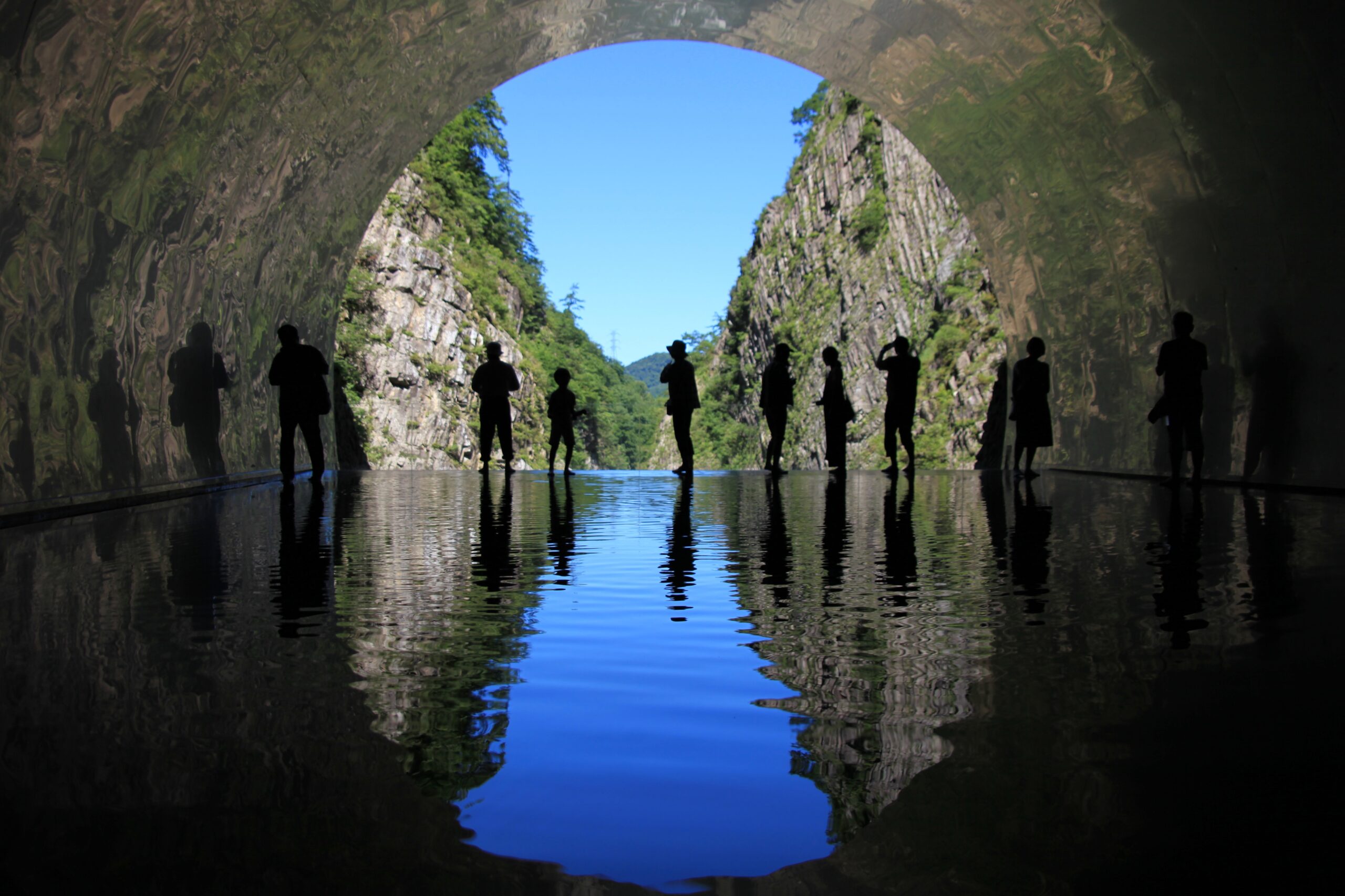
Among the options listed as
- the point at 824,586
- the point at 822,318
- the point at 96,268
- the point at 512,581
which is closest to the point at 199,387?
the point at 96,268

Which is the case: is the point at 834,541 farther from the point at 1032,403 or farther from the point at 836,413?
the point at 836,413

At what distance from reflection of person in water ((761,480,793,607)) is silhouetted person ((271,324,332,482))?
6539 millimetres

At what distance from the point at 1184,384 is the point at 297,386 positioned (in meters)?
9.80

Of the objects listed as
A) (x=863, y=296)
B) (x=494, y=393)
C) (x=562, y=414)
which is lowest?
(x=562, y=414)

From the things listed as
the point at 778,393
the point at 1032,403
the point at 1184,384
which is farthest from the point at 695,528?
the point at 778,393

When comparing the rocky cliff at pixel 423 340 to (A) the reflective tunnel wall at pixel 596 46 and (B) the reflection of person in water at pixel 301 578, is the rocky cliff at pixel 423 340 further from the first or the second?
(B) the reflection of person in water at pixel 301 578

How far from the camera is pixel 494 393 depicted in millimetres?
17859

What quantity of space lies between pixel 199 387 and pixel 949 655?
11.6 m

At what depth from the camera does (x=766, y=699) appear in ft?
8.54

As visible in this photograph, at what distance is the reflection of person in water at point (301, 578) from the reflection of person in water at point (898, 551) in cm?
198

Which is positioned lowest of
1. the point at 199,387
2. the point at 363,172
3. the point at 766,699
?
the point at 766,699

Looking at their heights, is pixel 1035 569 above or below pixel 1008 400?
below

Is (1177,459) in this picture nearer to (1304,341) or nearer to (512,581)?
(1304,341)

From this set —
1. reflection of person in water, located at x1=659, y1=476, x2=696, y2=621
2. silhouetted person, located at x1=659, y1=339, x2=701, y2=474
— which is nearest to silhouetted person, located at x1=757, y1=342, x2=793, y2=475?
silhouetted person, located at x1=659, y1=339, x2=701, y2=474
